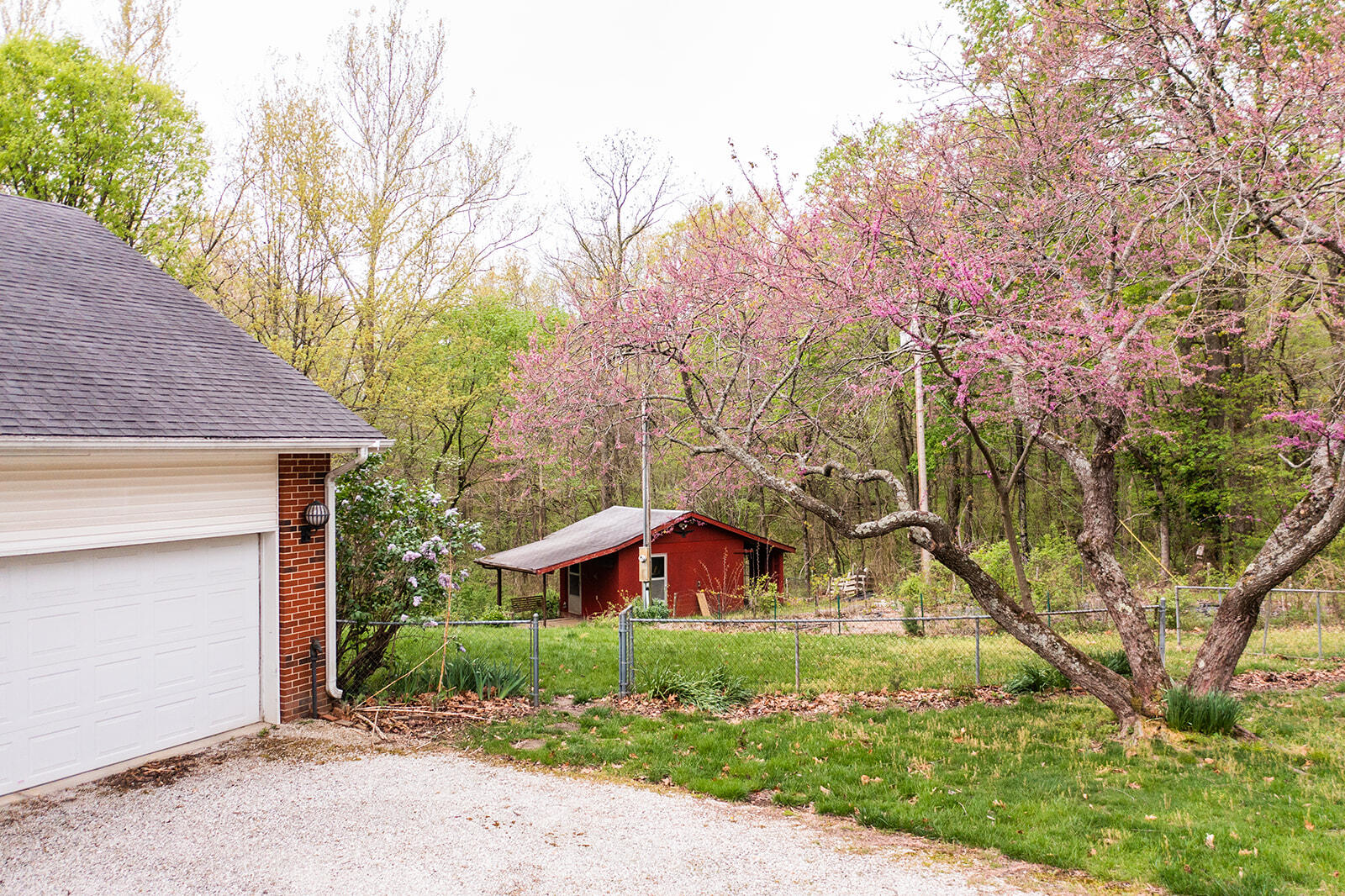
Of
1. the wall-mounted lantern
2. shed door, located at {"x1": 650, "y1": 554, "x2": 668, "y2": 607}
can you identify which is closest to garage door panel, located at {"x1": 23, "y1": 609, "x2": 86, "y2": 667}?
the wall-mounted lantern

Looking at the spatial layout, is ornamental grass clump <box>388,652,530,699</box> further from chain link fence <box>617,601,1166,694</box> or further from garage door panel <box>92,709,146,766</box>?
garage door panel <box>92,709,146,766</box>

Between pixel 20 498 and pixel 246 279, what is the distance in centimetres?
1663

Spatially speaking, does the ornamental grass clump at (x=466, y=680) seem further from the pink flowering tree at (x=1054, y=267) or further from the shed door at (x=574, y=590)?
the shed door at (x=574, y=590)

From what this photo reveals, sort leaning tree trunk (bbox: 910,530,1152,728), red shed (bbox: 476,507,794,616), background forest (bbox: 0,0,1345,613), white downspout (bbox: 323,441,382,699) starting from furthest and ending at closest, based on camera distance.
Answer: red shed (bbox: 476,507,794,616), background forest (bbox: 0,0,1345,613), white downspout (bbox: 323,441,382,699), leaning tree trunk (bbox: 910,530,1152,728)

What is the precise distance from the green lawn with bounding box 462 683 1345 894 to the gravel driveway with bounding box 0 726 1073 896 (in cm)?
45

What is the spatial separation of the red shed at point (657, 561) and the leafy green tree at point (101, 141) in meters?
12.4

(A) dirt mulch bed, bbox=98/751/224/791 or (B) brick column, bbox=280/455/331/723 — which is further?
(B) brick column, bbox=280/455/331/723

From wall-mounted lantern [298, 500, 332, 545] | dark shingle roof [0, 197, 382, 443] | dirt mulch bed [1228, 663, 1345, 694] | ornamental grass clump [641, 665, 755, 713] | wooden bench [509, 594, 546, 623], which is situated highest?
dark shingle roof [0, 197, 382, 443]

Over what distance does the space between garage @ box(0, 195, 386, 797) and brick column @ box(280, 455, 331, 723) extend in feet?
0.06

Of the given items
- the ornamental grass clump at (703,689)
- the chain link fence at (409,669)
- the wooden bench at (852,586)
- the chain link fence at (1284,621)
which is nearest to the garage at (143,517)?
the chain link fence at (409,669)

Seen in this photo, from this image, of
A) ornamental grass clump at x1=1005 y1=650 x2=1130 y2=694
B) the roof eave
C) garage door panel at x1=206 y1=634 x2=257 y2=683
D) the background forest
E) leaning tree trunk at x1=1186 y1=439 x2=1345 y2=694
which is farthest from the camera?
the background forest

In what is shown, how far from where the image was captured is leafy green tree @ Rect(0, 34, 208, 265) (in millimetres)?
16797

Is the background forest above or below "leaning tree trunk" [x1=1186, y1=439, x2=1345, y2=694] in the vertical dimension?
above

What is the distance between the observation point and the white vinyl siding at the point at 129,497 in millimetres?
6074
